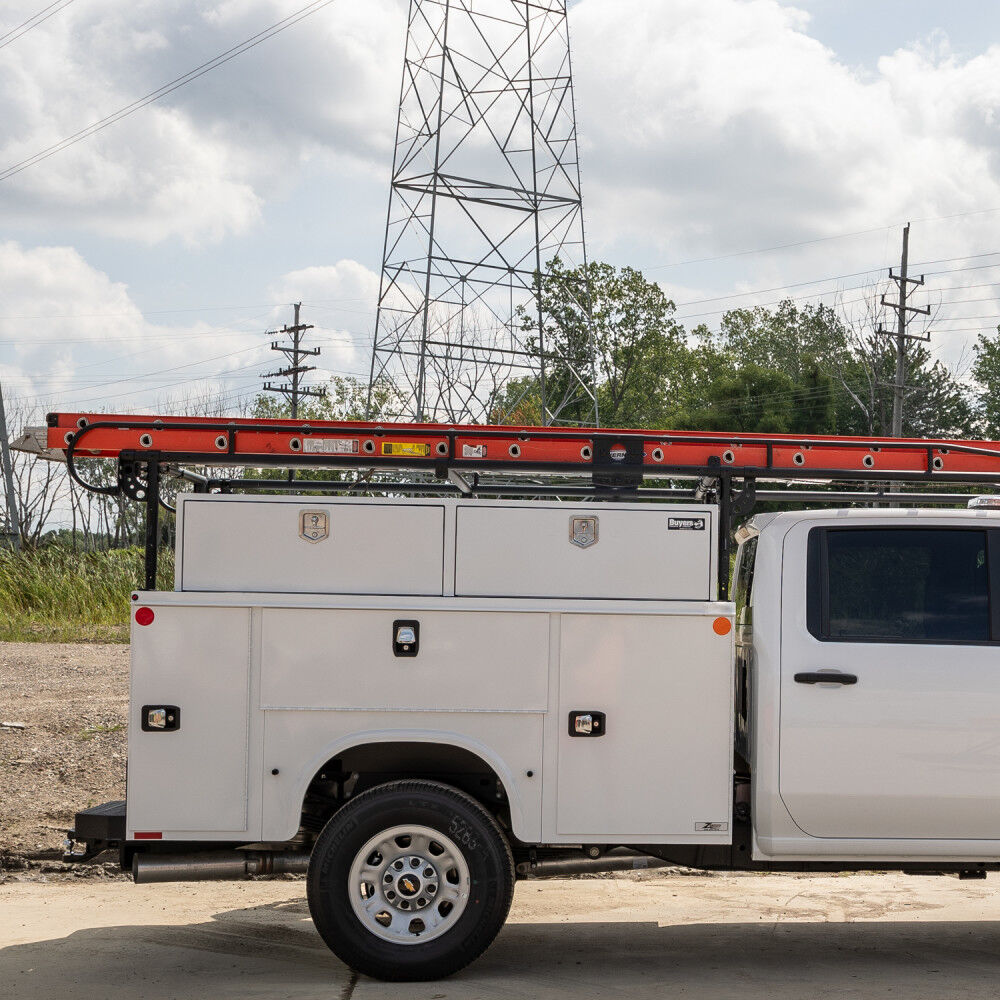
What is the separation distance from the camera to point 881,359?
157 ft

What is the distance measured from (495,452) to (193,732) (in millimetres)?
1797

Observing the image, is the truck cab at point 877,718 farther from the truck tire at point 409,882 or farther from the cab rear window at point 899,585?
the truck tire at point 409,882

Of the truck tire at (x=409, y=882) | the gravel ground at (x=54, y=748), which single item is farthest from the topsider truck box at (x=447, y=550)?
the gravel ground at (x=54, y=748)

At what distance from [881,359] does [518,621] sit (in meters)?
45.4

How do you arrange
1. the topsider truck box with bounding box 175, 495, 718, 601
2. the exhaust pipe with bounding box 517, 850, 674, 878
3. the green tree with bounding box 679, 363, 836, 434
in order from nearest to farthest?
1. the topsider truck box with bounding box 175, 495, 718, 601
2. the exhaust pipe with bounding box 517, 850, 674, 878
3. the green tree with bounding box 679, 363, 836, 434

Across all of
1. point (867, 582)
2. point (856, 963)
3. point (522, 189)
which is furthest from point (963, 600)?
point (522, 189)

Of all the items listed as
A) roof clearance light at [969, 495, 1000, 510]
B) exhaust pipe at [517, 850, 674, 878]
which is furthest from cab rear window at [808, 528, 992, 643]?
exhaust pipe at [517, 850, 674, 878]

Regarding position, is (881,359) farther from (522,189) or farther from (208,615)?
(208,615)

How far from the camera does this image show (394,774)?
5.47 meters

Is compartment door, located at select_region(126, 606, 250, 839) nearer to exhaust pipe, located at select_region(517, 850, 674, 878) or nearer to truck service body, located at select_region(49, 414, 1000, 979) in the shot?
truck service body, located at select_region(49, 414, 1000, 979)

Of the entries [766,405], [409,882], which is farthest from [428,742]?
[766,405]

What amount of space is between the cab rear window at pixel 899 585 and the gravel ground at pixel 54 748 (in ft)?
17.5

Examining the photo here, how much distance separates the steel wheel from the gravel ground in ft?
12.0

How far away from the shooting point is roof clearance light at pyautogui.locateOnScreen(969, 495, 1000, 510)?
5.72 meters
